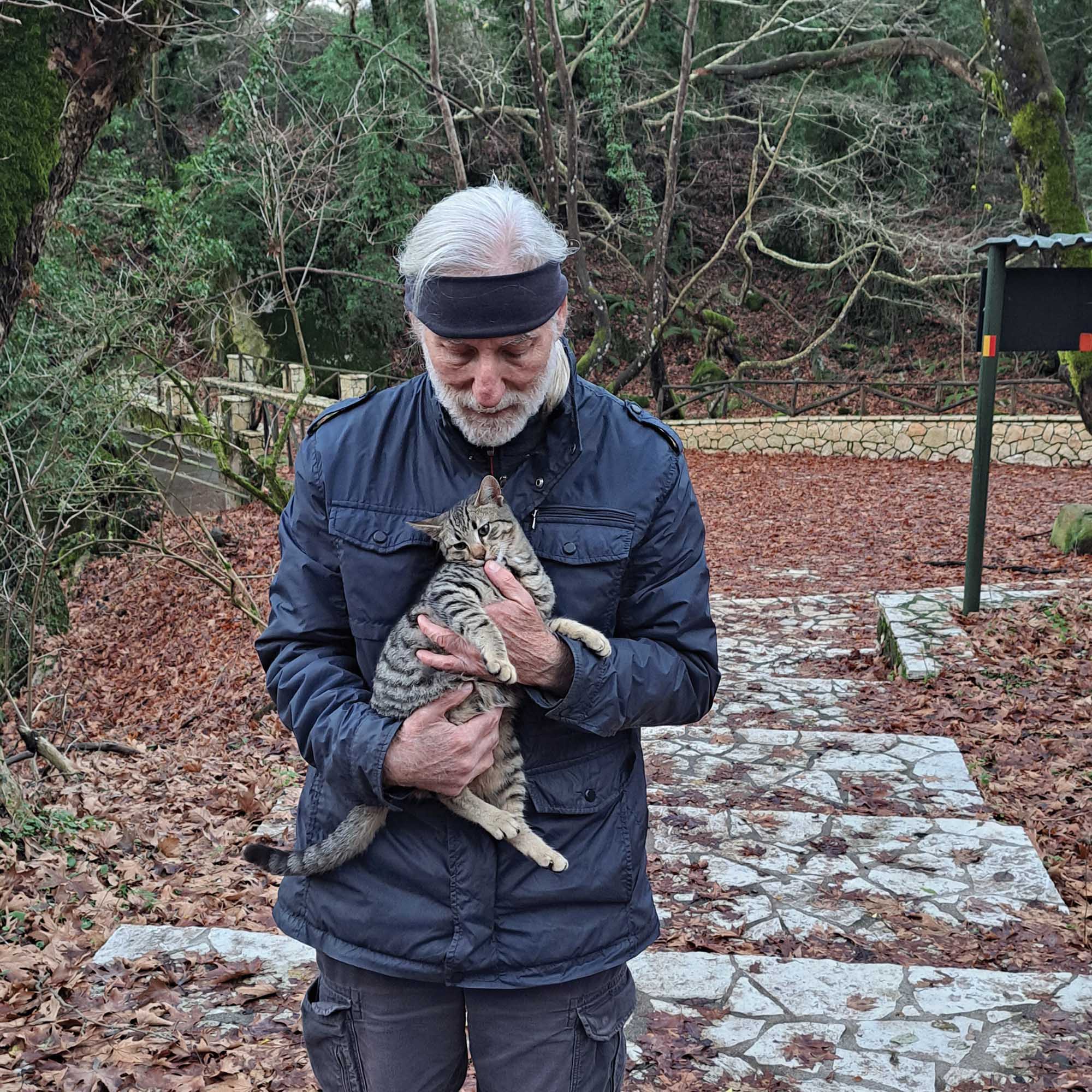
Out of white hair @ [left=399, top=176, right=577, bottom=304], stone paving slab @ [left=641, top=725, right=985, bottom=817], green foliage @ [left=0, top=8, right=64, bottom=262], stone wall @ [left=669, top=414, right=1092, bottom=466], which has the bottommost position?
stone paving slab @ [left=641, top=725, right=985, bottom=817]

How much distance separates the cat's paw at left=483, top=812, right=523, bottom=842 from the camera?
7.05ft

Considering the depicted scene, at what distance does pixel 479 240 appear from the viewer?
212cm

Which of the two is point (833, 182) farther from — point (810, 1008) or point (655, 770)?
point (810, 1008)

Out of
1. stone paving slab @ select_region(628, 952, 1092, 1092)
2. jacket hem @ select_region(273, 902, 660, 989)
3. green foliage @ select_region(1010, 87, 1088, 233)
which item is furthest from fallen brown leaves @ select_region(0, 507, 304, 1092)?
green foliage @ select_region(1010, 87, 1088, 233)

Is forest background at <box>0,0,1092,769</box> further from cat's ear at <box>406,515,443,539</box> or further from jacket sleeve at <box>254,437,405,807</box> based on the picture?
cat's ear at <box>406,515,443,539</box>

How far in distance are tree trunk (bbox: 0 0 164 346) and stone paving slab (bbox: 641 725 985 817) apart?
4.66 m

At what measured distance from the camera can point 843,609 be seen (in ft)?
36.0

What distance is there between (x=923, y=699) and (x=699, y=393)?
57.4 ft

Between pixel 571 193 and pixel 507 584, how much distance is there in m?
12.5

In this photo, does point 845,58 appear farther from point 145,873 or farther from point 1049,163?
point 145,873

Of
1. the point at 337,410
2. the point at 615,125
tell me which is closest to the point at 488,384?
the point at 337,410

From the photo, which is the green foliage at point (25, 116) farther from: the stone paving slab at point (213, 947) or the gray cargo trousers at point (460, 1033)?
the gray cargo trousers at point (460, 1033)

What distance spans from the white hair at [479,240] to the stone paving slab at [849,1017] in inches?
112

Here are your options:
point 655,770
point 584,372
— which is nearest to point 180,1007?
point 655,770
